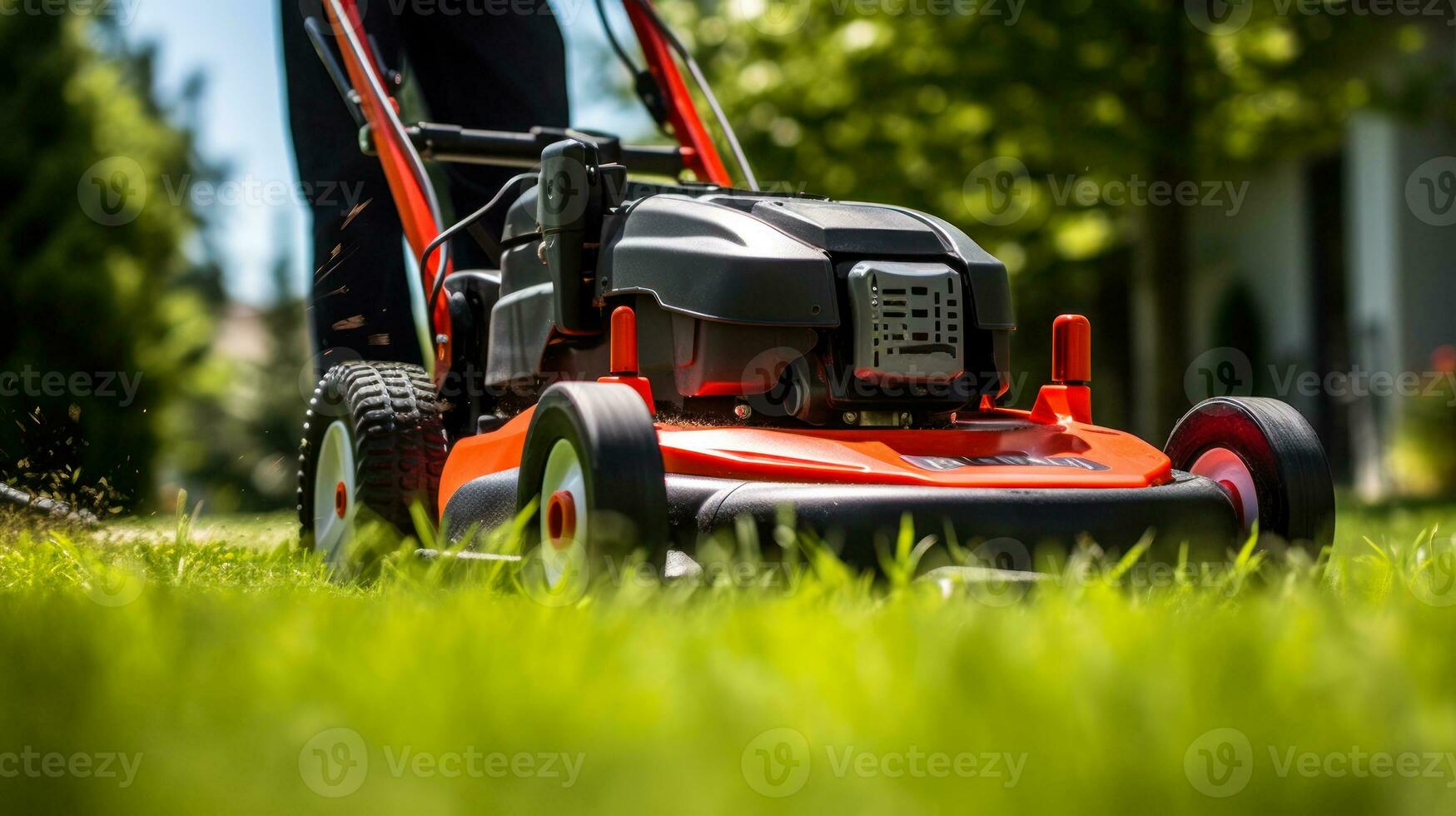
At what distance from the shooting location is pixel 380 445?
3420 mm

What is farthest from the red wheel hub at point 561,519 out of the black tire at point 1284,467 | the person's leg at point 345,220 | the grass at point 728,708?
the person's leg at point 345,220

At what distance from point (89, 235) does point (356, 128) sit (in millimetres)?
14276

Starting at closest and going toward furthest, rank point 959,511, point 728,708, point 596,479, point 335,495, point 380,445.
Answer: point 728,708 < point 596,479 < point 959,511 < point 380,445 < point 335,495

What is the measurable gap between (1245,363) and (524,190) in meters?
9.73

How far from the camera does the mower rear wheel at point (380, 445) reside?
3430 mm

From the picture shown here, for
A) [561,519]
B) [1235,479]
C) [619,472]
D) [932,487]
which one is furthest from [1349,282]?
[619,472]

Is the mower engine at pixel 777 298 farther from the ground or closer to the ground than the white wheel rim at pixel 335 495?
farther from the ground

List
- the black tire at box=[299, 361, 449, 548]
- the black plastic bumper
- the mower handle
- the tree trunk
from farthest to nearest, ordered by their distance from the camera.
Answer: the tree trunk
the mower handle
the black tire at box=[299, 361, 449, 548]
the black plastic bumper

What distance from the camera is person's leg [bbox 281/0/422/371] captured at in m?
4.06

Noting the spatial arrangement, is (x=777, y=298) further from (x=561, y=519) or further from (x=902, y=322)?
(x=561, y=519)

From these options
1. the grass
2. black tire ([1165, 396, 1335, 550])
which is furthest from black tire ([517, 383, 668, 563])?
black tire ([1165, 396, 1335, 550])

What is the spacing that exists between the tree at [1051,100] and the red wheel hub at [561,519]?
6.49 metres

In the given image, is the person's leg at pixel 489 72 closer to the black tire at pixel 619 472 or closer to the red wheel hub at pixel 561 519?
the red wheel hub at pixel 561 519

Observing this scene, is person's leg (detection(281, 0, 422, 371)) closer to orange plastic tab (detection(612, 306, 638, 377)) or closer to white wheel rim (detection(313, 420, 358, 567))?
white wheel rim (detection(313, 420, 358, 567))
